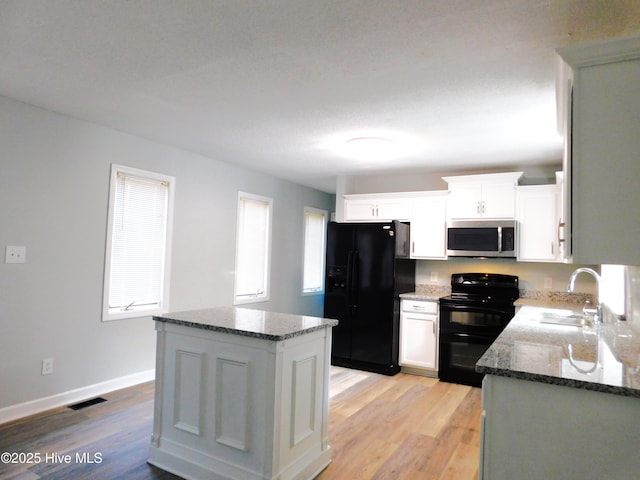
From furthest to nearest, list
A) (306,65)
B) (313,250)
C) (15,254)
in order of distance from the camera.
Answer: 1. (313,250)
2. (15,254)
3. (306,65)

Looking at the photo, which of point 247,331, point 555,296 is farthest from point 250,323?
point 555,296

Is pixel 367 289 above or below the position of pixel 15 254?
below

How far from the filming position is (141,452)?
8.54 feet

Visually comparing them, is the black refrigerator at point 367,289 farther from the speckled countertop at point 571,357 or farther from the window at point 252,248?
the speckled countertop at point 571,357

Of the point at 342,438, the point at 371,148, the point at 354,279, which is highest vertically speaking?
the point at 371,148

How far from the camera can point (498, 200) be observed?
4.44 meters

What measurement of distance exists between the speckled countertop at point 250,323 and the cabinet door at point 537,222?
2767mm

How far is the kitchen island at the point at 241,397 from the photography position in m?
2.13

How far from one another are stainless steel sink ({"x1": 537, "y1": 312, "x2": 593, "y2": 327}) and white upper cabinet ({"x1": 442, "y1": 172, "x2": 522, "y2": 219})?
4.74ft

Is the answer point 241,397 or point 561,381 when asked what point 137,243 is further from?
point 561,381

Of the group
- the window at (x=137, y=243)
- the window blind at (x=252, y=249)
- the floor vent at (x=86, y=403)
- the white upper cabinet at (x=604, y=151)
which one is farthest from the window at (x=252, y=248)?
the white upper cabinet at (x=604, y=151)

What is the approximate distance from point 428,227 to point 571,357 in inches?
125

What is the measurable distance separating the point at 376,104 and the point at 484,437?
2.20 metres

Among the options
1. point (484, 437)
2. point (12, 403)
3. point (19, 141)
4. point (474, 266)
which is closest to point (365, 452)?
point (484, 437)
